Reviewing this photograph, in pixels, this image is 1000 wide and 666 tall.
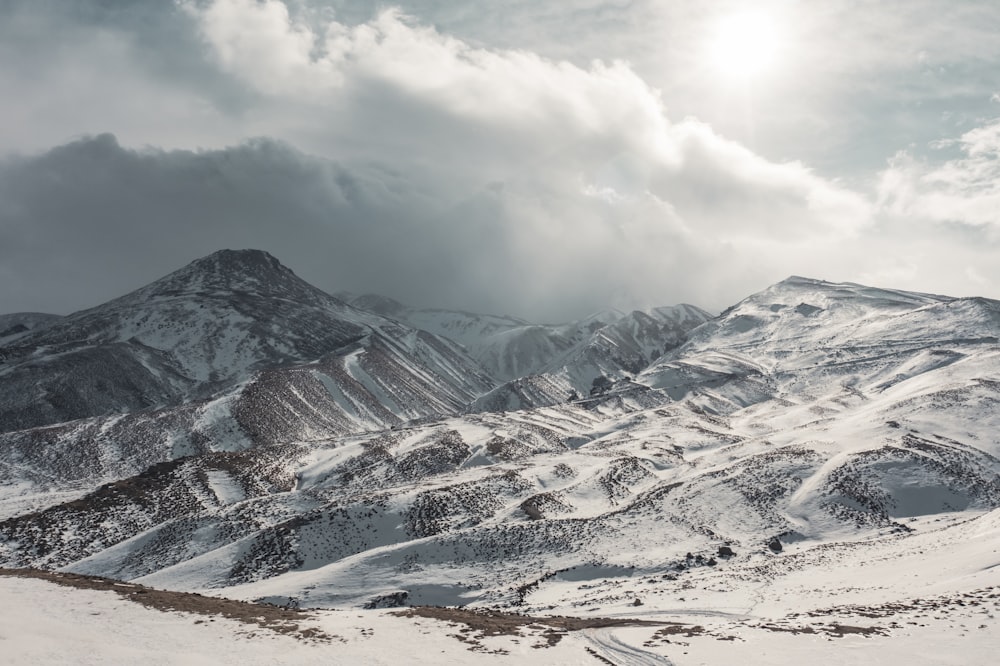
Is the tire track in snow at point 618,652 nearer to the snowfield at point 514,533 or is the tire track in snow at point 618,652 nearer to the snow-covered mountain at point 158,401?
the snowfield at point 514,533

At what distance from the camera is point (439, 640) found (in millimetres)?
22438

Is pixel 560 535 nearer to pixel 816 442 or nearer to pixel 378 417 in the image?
pixel 816 442

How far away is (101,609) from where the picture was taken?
918 inches

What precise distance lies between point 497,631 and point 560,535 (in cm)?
3013

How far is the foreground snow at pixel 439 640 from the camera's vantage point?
19.0 meters

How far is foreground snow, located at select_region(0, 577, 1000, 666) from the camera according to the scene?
1895 cm

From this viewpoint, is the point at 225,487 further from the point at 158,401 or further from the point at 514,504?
the point at 158,401

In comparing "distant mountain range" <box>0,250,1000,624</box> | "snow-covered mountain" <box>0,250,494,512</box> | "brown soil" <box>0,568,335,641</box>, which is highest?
"snow-covered mountain" <box>0,250,494,512</box>

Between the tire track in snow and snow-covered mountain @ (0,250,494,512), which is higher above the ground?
snow-covered mountain @ (0,250,494,512)

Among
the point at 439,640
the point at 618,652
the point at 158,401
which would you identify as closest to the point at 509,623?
the point at 439,640

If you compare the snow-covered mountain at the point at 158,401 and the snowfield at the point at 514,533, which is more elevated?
the snow-covered mountain at the point at 158,401

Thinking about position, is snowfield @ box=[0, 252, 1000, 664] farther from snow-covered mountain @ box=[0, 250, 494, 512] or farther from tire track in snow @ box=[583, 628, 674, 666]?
snow-covered mountain @ box=[0, 250, 494, 512]

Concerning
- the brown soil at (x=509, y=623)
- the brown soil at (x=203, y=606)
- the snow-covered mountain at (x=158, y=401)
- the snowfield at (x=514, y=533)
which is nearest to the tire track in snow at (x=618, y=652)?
the snowfield at (x=514, y=533)

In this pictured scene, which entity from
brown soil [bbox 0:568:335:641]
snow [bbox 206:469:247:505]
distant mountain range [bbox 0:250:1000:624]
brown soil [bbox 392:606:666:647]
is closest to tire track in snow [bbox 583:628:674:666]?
brown soil [bbox 392:606:666:647]
